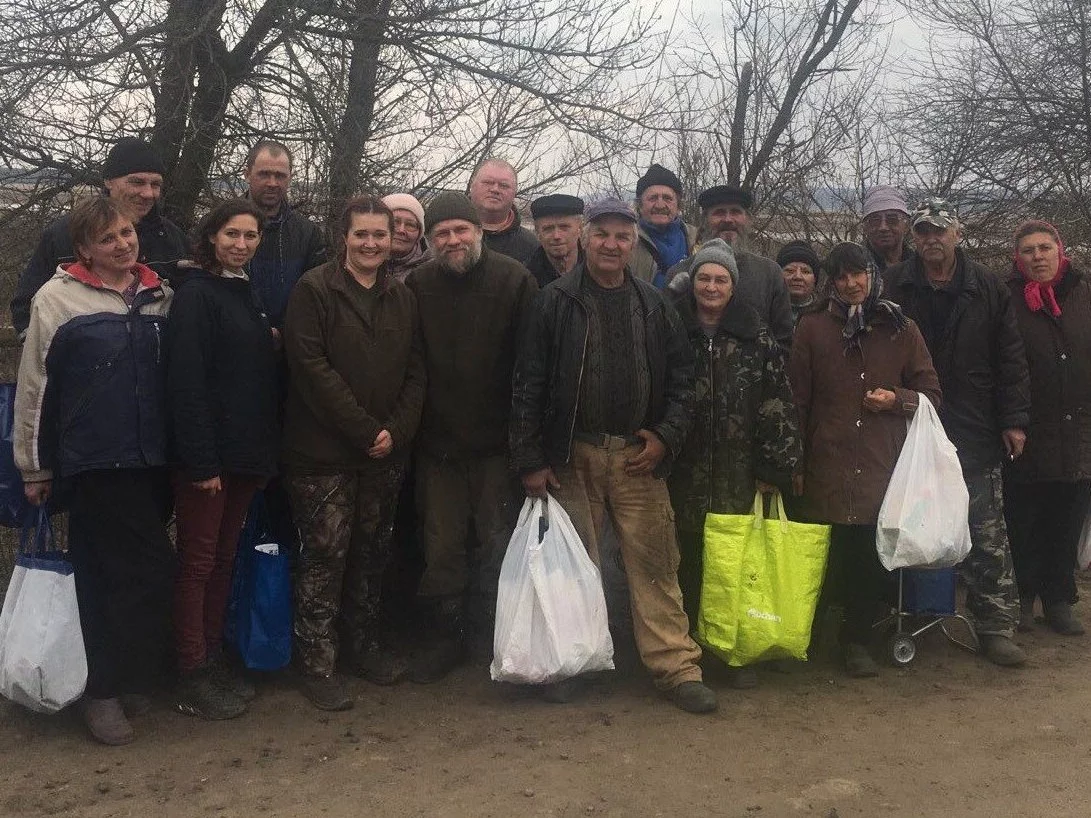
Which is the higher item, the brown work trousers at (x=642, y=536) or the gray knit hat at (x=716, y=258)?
the gray knit hat at (x=716, y=258)

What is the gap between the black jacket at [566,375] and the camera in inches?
154

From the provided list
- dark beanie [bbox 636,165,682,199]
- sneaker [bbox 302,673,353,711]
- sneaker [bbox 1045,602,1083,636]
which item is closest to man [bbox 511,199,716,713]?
sneaker [bbox 302,673,353,711]

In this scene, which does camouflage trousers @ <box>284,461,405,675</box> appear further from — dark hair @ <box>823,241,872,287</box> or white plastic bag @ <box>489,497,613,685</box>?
dark hair @ <box>823,241,872,287</box>

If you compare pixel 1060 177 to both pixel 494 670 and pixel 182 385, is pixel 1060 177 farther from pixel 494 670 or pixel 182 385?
pixel 182 385

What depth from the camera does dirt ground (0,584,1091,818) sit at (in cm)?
317

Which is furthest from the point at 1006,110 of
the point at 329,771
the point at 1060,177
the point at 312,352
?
the point at 329,771

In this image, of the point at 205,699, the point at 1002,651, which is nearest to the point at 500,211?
the point at 205,699

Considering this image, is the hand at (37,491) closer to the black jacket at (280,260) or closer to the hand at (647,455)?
the black jacket at (280,260)

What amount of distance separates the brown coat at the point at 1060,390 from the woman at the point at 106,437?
12.7ft

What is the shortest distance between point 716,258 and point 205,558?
2340 mm

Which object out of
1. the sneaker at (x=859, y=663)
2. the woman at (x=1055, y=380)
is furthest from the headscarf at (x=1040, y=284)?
the sneaker at (x=859, y=663)

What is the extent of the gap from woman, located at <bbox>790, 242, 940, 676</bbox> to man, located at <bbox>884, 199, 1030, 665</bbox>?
1.15 feet

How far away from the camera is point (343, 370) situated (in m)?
3.91

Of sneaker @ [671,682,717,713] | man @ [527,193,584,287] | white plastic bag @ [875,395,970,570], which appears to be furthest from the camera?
man @ [527,193,584,287]
